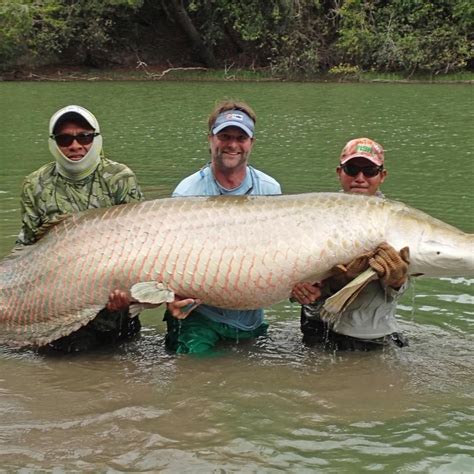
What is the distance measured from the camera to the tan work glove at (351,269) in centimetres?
441

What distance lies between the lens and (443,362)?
4.97m

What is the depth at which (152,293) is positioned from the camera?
14.5 feet

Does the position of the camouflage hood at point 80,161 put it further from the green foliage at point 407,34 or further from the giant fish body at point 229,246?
the green foliage at point 407,34

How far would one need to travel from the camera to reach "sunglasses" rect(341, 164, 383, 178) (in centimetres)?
483

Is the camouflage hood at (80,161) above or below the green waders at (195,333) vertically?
above

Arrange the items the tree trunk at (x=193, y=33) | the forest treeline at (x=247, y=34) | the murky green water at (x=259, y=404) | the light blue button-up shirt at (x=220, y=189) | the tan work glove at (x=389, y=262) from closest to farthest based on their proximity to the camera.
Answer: the murky green water at (x=259, y=404) → the tan work glove at (x=389, y=262) → the light blue button-up shirt at (x=220, y=189) → the forest treeline at (x=247, y=34) → the tree trunk at (x=193, y=33)

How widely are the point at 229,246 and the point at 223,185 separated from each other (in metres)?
0.64

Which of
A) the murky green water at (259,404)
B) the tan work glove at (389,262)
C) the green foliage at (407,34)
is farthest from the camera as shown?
the green foliage at (407,34)

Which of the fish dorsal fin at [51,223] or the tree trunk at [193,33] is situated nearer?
the fish dorsal fin at [51,223]

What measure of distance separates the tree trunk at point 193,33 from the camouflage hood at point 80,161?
3384cm

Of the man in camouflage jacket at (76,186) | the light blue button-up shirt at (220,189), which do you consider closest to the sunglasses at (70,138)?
the man in camouflage jacket at (76,186)

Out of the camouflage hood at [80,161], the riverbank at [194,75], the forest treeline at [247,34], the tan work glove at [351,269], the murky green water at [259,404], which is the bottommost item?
the murky green water at [259,404]

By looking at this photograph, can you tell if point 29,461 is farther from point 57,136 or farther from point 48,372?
point 57,136

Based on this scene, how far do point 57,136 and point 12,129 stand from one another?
1343 centimetres
